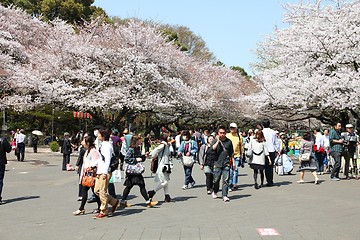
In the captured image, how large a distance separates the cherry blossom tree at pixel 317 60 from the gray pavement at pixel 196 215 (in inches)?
349

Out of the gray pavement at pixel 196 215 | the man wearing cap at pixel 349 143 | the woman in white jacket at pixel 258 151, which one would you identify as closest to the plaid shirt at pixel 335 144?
the man wearing cap at pixel 349 143

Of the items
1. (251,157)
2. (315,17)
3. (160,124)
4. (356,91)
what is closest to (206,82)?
(160,124)

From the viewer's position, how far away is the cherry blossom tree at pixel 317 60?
2005 cm

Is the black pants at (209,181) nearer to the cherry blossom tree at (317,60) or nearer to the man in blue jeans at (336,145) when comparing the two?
the man in blue jeans at (336,145)

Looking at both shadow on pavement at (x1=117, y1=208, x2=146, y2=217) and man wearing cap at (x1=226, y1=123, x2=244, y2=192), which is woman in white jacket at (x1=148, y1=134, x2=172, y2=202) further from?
man wearing cap at (x1=226, y1=123, x2=244, y2=192)

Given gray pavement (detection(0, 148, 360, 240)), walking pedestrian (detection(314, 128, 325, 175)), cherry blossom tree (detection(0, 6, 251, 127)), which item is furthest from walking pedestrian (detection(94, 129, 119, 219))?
cherry blossom tree (detection(0, 6, 251, 127))

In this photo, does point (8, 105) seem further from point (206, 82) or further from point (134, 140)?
point (134, 140)

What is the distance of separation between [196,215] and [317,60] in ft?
53.3

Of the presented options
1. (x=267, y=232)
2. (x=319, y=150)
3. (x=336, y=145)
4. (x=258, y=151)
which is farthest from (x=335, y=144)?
(x=267, y=232)

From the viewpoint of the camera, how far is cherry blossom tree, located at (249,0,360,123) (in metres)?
20.0

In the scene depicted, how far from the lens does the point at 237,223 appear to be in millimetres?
7117

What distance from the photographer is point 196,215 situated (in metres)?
7.84

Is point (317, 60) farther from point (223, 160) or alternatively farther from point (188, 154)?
point (223, 160)

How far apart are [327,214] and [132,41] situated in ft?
77.1
